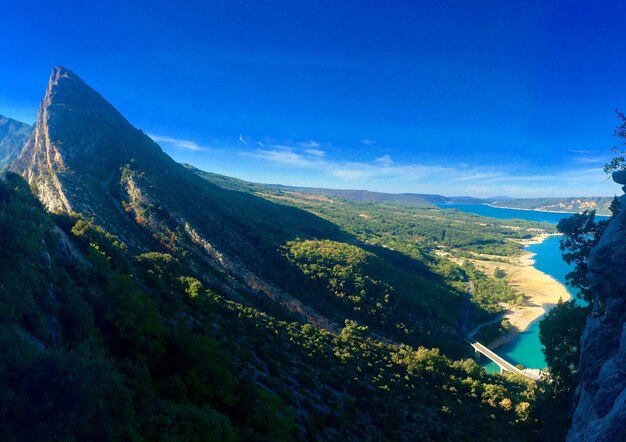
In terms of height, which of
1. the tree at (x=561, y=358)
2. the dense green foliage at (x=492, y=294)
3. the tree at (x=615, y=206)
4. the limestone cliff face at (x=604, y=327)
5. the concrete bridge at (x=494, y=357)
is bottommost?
the concrete bridge at (x=494, y=357)

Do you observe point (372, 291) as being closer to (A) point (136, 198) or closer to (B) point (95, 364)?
(A) point (136, 198)

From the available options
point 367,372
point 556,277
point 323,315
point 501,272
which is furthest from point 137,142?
point 556,277

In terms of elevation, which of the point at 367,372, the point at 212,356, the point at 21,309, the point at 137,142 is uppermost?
the point at 137,142

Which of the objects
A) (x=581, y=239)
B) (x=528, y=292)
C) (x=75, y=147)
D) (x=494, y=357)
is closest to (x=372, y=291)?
(x=494, y=357)

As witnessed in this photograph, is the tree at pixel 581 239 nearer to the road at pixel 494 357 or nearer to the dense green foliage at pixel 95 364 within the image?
the dense green foliage at pixel 95 364

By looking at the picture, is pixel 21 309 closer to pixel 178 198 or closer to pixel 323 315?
pixel 323 315

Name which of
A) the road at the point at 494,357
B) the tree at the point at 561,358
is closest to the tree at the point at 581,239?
the tree at the point at 561,358
